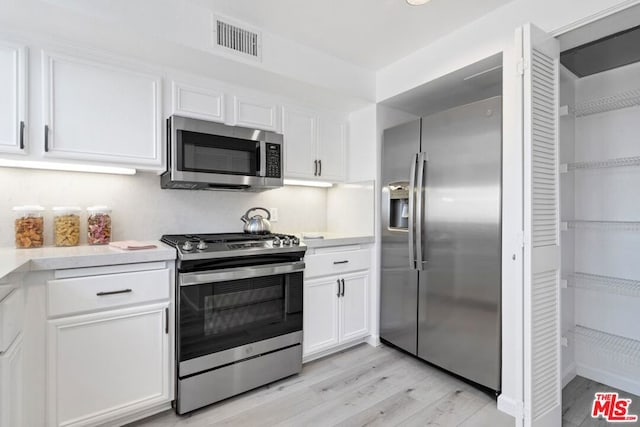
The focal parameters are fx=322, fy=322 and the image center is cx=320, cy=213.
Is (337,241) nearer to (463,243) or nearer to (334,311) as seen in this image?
(334,311)

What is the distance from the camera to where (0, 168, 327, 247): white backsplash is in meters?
1.97

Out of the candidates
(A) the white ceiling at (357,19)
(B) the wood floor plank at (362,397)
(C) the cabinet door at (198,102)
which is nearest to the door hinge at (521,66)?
(A) the white ceiling at (357,19)

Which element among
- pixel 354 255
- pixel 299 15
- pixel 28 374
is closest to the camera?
pixel 28 374

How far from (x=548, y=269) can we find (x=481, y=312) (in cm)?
52

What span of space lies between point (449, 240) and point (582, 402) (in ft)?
4.22

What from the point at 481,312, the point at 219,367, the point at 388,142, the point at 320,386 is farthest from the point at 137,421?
the point at 388,142

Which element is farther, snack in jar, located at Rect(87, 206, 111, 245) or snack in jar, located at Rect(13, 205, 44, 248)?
snack in jar, located at Rect(87, 206, 111, 245)

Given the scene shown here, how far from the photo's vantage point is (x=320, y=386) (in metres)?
2.19

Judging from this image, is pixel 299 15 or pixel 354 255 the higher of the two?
pixel 299 15

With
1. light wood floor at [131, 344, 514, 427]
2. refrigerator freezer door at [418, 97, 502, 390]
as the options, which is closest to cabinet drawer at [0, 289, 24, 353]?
light wood floor at [131, 344, 514, 427]

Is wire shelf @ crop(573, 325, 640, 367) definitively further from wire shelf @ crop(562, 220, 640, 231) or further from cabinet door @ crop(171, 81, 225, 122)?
cabinet door @ crop(171, 81, 225, 122)

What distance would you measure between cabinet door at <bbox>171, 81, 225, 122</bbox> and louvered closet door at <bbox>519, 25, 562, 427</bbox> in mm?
1900

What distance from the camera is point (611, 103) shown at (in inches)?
83.6

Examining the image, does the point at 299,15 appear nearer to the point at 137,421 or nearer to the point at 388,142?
the point at 388,142
